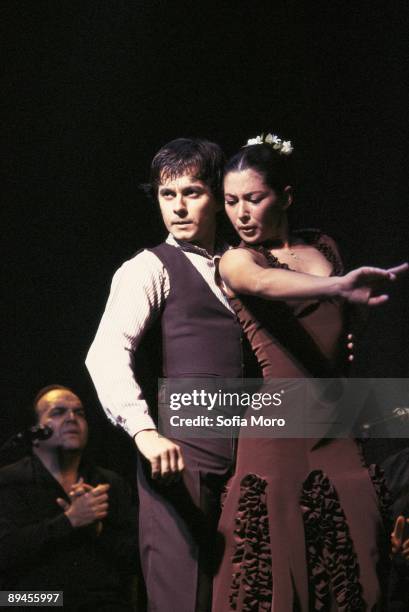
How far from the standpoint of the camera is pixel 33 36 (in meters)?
2.71

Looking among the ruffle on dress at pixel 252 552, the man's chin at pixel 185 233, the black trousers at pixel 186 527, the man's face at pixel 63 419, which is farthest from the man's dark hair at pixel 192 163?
the man's face at pixel 63 419

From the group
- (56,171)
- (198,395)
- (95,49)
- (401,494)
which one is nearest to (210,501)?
(198,395)

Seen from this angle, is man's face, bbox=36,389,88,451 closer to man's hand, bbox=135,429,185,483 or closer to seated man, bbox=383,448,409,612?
seated man, bbox=383,448,409,612

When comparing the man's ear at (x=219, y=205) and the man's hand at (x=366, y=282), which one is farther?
the man's ear at (x=219, y=205)

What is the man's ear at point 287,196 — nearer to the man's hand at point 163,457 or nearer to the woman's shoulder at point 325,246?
the woman's shoulder at point 325,246

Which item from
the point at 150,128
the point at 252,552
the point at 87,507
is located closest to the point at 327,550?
the point at 252,552

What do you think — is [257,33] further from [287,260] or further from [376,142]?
[287,260]

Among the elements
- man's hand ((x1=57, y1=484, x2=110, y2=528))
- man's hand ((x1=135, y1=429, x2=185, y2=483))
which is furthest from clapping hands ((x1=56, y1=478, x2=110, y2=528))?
man's hand ((x1=135, y1=429, x2=185, y2=483))

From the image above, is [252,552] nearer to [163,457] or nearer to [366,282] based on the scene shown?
[163,457]

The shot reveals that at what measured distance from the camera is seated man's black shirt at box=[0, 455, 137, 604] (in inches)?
97.7

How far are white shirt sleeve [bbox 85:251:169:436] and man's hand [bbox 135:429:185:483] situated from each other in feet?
0.18

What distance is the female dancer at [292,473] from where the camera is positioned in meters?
1.60

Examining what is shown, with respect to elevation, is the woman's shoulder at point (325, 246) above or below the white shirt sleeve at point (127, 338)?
above

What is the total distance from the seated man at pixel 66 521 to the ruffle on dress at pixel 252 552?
946 millimetres
